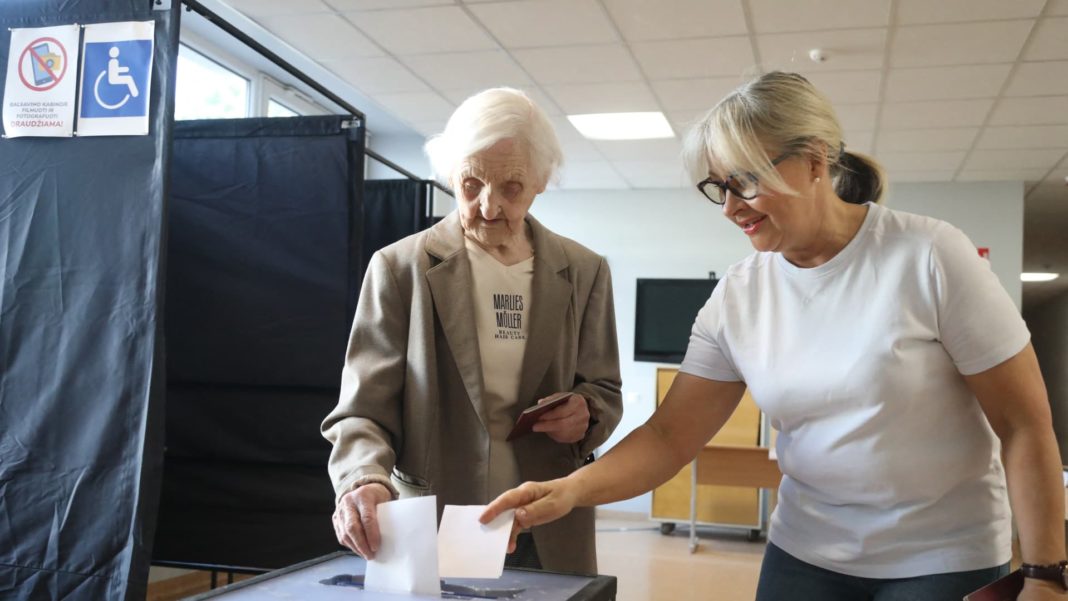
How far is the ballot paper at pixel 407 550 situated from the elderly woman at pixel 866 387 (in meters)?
0.10

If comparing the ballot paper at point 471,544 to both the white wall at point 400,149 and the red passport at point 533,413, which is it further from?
the white wall at point 400,149

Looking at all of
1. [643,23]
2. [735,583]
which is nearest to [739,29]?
[643,23]

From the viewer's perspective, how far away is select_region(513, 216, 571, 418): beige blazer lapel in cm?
153

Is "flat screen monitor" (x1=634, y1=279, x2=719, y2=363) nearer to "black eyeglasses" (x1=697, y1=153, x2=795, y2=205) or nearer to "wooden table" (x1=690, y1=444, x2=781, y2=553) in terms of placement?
"wooden table" (x1=690, y1=444, x2=781, y2=553)

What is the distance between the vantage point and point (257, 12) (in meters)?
4.41

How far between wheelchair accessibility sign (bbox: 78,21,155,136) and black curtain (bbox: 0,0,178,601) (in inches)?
0.9

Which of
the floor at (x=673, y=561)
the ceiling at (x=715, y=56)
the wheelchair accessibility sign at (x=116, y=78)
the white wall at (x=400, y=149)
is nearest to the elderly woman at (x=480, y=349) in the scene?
the wheelchair accessibility sign at (x=116, y=78)

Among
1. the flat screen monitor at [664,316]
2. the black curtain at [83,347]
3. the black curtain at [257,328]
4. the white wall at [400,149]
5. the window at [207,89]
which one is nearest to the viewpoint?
the black curtain at [83,347]

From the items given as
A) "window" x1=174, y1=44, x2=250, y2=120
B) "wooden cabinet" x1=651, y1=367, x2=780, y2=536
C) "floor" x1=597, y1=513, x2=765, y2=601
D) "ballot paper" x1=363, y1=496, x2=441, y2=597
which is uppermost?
"window" x1=174, y1=44, x2=250, y2=120

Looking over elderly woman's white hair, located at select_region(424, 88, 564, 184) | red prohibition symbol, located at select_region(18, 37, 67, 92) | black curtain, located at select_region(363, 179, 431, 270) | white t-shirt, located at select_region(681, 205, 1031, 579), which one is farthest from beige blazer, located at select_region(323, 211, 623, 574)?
black curtain, located at select_region(363, 179, 431, 270)

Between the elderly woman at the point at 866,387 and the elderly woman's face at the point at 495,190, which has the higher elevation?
the elderly woman's face at the point at 495,190

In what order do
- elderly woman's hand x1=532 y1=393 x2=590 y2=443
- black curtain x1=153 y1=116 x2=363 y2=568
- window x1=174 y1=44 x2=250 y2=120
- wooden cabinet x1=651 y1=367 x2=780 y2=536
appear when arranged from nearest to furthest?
elderly woman's hand x1=532 y1=393 x2=590 y2=443 < black curtain x1=153 y1=116 x2=363 y2=568 < window x1=174 y1=44 x2=250 y2=120 < wooden cabinet x1=651 y1=367 x2=780 y2=536

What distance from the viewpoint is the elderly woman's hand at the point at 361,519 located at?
3.83 feet

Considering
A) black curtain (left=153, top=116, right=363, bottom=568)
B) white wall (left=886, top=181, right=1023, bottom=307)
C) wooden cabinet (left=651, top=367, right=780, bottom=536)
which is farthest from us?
white wall (left=886, top=181, right=1023, bottom=307)
